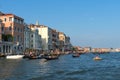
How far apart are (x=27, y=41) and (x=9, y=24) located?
15.2 m

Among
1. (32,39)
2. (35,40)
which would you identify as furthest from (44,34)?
(32,39)

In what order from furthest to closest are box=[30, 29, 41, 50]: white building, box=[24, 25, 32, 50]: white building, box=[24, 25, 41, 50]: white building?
box=[30, 29, 41, 50]: white building → box=[24, 25, 41, 50]: white building → box=[24, 25, 32, 50]: white building

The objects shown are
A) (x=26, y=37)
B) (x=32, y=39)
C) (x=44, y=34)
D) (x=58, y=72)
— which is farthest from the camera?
(x=44, y=34)

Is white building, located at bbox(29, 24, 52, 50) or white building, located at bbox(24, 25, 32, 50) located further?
white building, located at bbox(29, 24, 52, 50)

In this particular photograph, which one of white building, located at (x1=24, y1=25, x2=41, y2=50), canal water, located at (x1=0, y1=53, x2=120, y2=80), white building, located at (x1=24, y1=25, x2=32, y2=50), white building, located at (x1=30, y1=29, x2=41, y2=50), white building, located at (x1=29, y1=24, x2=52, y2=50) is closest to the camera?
canal water, located at (x1=0, y1=53, x2=120, y2=80)

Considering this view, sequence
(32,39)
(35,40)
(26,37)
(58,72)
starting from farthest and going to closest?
(35,40), (32,39), (26,37), (58,72)

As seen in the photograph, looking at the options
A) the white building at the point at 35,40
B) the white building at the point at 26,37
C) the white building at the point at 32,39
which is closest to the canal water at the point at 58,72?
the white building at the point at 26,37

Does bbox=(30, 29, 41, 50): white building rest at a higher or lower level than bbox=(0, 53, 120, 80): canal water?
higher

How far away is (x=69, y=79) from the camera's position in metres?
27.3

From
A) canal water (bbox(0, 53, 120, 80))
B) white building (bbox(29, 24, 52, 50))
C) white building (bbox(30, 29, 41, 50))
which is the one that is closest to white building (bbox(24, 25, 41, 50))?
white building (bbox(30, 29, 41, 50))

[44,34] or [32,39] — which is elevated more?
[44,34]

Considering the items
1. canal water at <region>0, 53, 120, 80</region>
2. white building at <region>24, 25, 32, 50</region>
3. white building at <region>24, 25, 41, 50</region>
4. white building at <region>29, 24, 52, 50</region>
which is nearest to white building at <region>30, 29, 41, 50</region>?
white building at <region>24, 25, 41, 50</region>

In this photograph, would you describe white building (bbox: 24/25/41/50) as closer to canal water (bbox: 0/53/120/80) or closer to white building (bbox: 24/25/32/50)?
white building (bbox: 24/25/32/50)

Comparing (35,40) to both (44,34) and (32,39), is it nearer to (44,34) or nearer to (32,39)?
(32,39)
